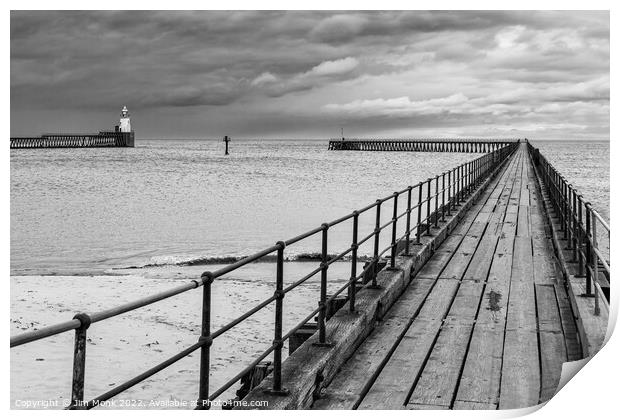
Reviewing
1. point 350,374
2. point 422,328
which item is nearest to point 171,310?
point 422,328

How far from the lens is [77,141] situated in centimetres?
14038

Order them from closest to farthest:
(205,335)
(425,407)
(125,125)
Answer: (205,335) < (425,407) < (125,125)

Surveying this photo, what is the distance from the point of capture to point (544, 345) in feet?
19.6

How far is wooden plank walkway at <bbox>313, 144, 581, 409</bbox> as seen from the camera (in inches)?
190

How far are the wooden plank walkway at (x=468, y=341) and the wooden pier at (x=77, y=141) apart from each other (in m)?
131

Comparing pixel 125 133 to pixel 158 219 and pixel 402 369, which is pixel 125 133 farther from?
pixel 402 369

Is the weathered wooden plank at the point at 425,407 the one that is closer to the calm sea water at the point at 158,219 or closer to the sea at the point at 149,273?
the sea at the point at 149,273

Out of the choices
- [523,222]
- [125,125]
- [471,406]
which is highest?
[125,125]

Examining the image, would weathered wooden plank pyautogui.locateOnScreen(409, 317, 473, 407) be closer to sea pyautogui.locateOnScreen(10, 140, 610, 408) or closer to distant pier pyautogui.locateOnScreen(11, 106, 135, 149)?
sea pyautogui.locateOnScreen(10, 140, 610, 408)

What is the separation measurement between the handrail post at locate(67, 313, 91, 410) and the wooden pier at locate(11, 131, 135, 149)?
135 metres

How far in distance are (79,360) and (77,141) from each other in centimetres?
14631

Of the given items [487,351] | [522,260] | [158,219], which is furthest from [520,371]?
[158,219]

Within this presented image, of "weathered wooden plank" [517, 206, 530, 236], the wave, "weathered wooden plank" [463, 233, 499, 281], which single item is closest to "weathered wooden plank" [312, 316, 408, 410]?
"weathered wooden plank" [463, 233, 499, 281]
